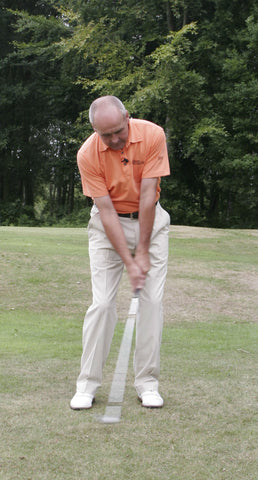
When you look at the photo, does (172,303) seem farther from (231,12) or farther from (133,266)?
(231,12)

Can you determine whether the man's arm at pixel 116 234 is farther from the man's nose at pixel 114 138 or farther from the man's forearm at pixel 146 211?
the man's nose at pixel 114 138

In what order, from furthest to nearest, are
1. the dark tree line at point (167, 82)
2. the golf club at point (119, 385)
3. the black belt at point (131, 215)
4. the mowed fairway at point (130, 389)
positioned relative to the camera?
1. the dark tree line at point (167, 82)
2. the black belt at point (131, 215)
3. the golf club at point (119, 385)
4. the mowed fairway at point (130, 389)

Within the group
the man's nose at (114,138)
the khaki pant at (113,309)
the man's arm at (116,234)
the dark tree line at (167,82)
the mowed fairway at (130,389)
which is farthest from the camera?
the dark tree line at (167,82)

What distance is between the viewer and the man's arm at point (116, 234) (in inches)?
140

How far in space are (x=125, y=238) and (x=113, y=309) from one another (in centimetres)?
47

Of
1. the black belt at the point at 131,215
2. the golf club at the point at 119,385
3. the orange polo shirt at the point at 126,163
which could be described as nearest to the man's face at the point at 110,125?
the orange polo shirt at the point at 126,163

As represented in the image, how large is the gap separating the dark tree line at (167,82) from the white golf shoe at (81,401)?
72.2 ft

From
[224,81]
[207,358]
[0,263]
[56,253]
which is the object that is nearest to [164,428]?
[207,358]

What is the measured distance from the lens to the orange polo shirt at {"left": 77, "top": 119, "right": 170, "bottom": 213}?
3.61 meters

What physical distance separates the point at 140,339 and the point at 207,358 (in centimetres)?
138

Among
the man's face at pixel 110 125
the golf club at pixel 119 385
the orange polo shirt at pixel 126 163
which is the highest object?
the man's face at pixel 110 125

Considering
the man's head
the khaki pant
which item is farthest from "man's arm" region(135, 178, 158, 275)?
the man's head

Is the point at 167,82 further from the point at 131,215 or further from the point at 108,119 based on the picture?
the point at 108,119

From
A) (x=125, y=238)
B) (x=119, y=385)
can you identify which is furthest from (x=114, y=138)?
(x=119, y=385)
